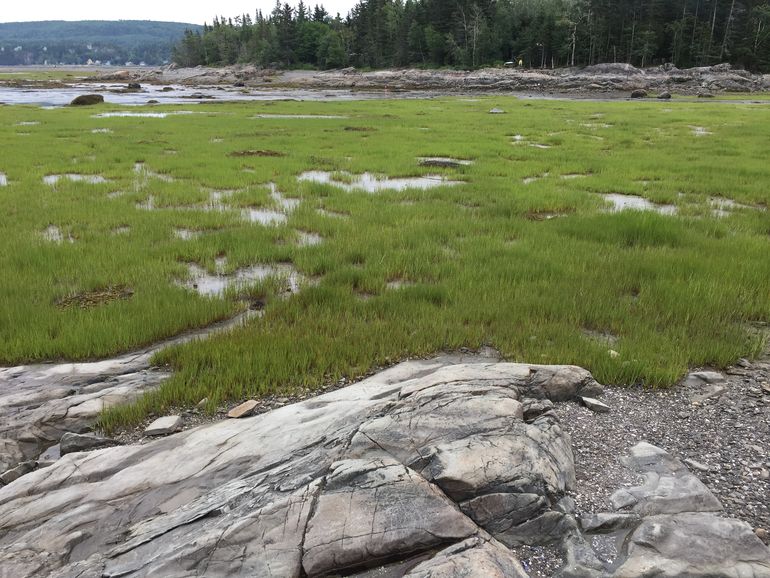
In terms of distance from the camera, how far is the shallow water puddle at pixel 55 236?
9194 mm

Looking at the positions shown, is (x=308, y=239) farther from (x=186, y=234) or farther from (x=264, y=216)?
(x=186, y=234)

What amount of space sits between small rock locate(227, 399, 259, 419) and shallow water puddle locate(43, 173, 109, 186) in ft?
38.3

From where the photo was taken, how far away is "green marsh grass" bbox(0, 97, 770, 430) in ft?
18.2

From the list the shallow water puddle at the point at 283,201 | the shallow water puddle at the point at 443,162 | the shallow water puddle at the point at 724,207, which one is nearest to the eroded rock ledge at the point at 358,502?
the shallow water puddle at the point at 283,201

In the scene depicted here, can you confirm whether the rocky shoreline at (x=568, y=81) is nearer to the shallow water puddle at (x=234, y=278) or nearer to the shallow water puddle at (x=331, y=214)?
the shallow water puddle at (x=331, y=214)

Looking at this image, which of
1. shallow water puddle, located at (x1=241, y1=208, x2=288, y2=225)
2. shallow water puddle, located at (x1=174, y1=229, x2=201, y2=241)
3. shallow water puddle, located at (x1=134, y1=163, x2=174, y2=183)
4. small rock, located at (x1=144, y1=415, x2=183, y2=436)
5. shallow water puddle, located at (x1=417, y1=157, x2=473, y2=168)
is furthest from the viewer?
shallow water puddle, located at (x1=417, y1=157, x2=473, y2=168)

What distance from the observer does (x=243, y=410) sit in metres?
4.67

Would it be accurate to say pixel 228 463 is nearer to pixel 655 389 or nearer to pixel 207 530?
pixel 207 530

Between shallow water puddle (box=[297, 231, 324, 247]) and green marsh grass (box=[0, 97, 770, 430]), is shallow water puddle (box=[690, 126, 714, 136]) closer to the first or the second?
green marsh grass (box=[0, 97, 770, 430])

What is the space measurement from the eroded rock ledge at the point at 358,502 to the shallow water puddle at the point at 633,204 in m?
8.74

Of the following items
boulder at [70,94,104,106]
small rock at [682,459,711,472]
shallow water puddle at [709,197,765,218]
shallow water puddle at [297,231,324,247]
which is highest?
boulder at [70,94,104,106]

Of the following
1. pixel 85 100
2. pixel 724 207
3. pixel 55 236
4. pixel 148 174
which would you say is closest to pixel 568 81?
pixel 85 100

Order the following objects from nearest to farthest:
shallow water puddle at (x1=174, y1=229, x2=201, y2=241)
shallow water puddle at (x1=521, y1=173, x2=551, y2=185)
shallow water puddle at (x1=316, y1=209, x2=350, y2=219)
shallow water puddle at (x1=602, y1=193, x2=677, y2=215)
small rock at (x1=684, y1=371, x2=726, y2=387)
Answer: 1. small rock at (x1=684, y1=371, x2=726, y2=387)
2. shallow water puddle at (x1=174, y1=229, x2=201, y2=241)
3. shallow water puddle at (x1=316, y1=209, x2=350, y2=219)
4. shallow water puddle at (x1=602, y1=193, x2=677, y2=215)
5. shallow water puddle at (x1=521, y1=173, x2=551, y2=185)

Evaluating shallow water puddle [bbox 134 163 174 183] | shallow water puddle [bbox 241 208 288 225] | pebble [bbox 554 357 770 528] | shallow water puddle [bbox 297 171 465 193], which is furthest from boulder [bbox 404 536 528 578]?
shallow water puddle [bbox 134 163 174 183]
